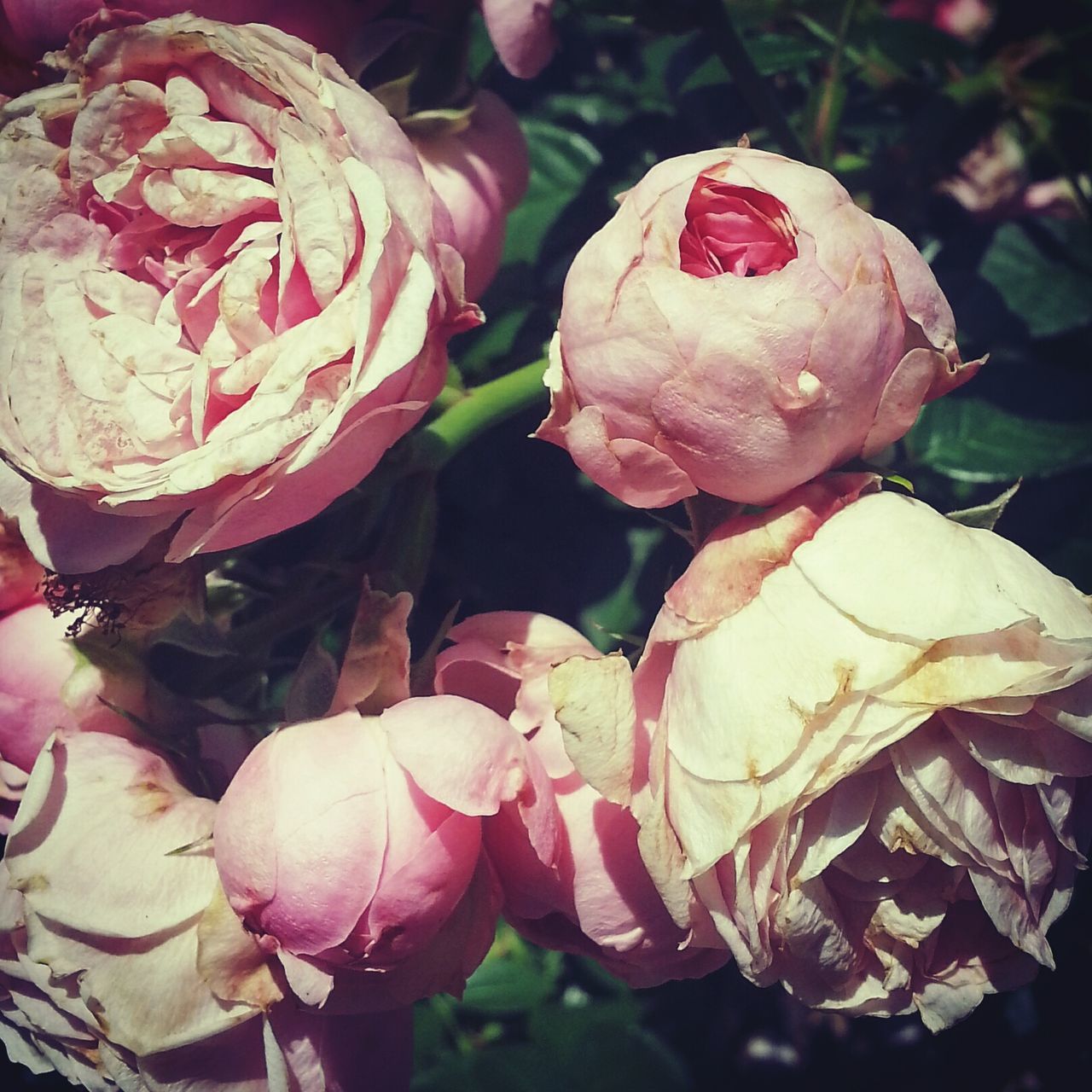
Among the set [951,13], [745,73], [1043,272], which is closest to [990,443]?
[1043,272]

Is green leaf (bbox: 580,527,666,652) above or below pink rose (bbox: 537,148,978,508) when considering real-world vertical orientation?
below

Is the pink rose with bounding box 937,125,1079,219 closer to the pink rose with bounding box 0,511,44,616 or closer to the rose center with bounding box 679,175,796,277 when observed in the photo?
the rose center with bounding box 679,175,796,277

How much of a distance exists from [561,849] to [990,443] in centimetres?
55

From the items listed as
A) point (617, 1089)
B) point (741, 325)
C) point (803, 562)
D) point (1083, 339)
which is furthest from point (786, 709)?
point (1083, 339)

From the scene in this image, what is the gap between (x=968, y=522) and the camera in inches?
22.5

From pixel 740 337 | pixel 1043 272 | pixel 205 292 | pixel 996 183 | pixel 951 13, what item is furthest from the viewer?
pixel 951 13

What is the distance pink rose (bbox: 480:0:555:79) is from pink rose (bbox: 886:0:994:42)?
2.94ft

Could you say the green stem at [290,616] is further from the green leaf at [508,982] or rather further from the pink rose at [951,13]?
the pink rose at [951,13]

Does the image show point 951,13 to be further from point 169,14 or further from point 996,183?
point 169,14

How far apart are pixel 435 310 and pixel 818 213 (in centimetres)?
19

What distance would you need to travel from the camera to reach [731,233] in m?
0.52

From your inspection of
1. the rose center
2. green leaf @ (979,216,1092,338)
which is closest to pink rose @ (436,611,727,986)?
the rose center

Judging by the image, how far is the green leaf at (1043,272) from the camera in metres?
0.99

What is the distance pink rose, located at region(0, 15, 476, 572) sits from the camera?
1.72 feet
